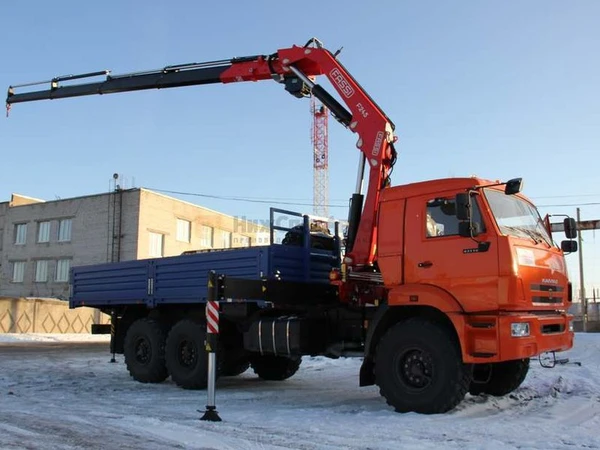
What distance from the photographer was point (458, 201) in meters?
7.81

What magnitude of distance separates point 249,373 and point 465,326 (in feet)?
25.8

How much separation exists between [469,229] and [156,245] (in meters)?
39.3

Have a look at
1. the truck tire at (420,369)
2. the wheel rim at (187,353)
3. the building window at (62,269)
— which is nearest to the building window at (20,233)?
the building window at (62,269)

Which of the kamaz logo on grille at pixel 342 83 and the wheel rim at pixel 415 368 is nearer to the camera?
the wheel rim at pixel 415 368

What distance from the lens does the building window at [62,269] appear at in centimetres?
4706

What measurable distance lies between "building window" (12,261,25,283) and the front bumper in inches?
1902

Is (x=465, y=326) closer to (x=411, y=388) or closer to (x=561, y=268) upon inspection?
(x=411, y=388)

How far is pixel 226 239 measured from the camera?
52.8m

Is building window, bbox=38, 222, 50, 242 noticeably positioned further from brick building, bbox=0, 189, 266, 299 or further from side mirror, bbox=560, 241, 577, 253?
side mirror, bbox=560, 241, 577, 253

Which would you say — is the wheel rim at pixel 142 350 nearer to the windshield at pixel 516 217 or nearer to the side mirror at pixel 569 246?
the windshield at pixel 516 217

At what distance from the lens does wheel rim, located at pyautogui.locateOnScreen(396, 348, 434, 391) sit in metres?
8.04

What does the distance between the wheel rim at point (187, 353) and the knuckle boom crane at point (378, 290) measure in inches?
1.3

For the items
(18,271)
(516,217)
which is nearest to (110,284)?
(516,217)

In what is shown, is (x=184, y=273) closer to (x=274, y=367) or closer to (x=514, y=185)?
(x=274, y=367)
